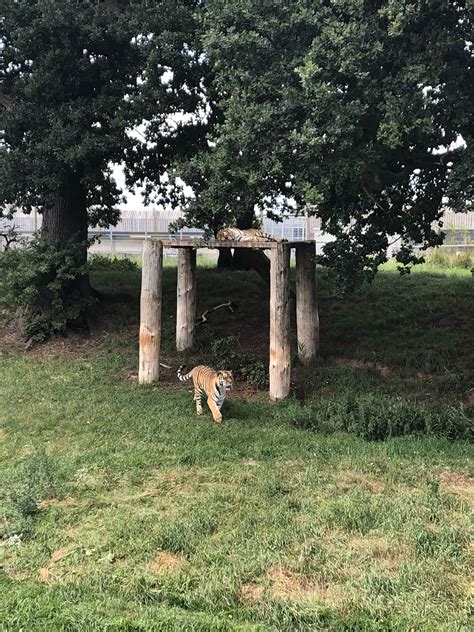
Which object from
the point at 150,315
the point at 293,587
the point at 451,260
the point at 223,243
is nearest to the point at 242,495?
the point at 293,587

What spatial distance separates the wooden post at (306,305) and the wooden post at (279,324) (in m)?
1.51

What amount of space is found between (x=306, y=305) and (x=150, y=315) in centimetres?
262

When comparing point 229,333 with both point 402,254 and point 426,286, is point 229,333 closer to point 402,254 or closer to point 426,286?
point 402,254

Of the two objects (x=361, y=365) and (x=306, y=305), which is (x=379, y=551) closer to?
(x=361, y=365)

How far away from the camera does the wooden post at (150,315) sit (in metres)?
9.33

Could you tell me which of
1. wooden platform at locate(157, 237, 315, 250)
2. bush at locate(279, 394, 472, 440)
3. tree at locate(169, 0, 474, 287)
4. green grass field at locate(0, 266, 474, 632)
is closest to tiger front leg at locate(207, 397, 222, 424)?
green grass field at locate(0, 266, 474, 632)

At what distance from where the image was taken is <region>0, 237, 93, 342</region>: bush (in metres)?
10.9

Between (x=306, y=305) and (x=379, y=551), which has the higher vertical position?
(x=306, y=305)

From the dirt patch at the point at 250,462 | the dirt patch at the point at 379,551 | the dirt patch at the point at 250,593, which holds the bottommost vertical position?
the dirt patch at the point at 250,593

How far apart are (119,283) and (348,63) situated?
34.6ft

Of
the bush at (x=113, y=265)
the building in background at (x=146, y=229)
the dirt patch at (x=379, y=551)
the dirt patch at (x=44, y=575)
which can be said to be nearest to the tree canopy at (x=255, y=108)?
the dirt patch at (x=379, y=551)

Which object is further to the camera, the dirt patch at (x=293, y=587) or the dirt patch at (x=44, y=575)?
the dirt patch at (x=44, y=575)

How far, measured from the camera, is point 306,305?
33.0 feet

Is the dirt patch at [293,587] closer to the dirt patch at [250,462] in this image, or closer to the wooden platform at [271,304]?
the dirt patch at [250,462]
